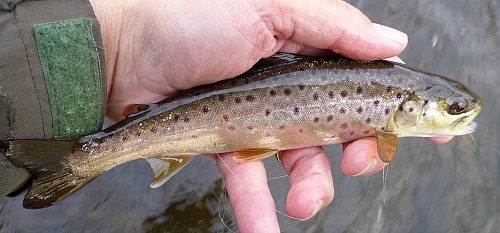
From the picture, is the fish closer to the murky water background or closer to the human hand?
the human hand

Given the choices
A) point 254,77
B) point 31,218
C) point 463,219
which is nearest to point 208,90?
point 254,77

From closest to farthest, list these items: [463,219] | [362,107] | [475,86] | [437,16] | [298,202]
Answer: [298,202] → [362,107] → [463,219] → [475,86] → [437,16]

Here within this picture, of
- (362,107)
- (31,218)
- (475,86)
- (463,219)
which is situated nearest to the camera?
(362,107)

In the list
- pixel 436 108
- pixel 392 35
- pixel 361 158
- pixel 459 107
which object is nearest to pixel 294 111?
pixel 361 158

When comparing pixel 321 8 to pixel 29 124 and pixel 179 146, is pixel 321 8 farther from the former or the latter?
pixel 29 124

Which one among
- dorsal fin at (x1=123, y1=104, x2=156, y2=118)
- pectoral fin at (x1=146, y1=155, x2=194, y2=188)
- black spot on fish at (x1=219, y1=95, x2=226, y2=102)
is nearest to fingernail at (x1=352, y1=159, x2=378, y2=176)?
black spot on fish at (x1=219, y1=95, x2=226, y2=102)
